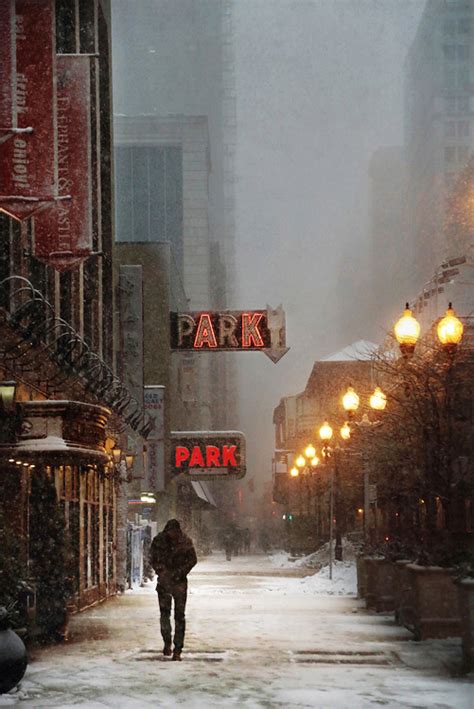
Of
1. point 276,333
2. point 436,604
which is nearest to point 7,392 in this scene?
point 436,604

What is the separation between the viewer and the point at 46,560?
61.2 ft

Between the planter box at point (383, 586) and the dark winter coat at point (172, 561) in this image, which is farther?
the planter box at point (383, 586)

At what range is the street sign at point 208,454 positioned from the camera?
178ft

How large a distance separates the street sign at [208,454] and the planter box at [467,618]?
129ft

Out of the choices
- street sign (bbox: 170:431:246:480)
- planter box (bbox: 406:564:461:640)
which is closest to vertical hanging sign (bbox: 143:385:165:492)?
street sign (bbox: 170:431:246:480)

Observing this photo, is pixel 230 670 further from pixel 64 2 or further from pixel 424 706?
pixel 64 2

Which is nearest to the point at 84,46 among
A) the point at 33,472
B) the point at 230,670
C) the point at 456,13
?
the point at 33,472

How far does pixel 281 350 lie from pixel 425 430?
1977 centimetres

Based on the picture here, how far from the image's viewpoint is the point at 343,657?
16.3 meters

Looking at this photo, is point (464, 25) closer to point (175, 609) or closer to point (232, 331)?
point (232, 331)

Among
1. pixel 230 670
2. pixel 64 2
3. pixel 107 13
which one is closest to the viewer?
pixel 230 670

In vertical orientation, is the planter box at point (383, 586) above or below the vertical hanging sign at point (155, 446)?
below

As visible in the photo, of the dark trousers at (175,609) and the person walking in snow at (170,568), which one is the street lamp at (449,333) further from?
the dark trousers at (175,609)

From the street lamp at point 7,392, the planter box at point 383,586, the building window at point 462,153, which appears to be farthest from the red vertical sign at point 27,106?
the building window at point 462,153
